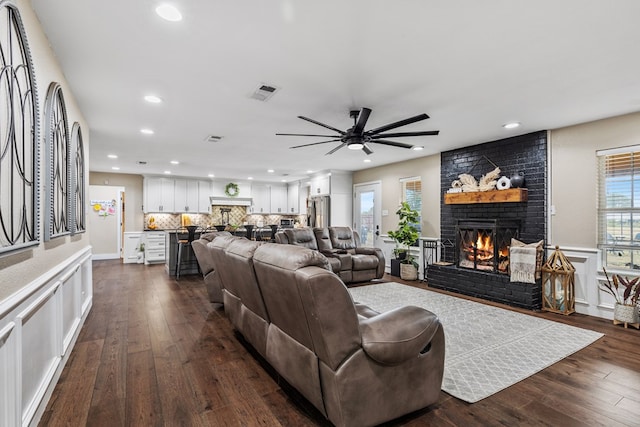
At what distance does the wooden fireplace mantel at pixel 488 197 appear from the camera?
4.71 meters

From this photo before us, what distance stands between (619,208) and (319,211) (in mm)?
6179

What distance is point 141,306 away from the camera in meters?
4.43

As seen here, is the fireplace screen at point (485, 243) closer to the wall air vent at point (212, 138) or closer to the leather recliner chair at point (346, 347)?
the leather recliner chair at point (346, 347)

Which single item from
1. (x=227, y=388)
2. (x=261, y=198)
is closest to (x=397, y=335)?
(x=227, y=388)

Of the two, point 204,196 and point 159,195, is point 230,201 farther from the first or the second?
point 159,195

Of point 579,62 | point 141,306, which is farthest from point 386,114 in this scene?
point 141,306

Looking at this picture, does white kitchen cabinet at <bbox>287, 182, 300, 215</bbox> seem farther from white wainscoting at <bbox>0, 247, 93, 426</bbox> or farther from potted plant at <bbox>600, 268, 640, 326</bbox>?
potted plant at <bbox>600, 268, 640, 326</bbox>

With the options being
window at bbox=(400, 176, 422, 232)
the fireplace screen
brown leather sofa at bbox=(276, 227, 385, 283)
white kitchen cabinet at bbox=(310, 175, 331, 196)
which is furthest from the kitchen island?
the fireplace screen

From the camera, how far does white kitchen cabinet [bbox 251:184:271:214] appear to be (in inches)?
418

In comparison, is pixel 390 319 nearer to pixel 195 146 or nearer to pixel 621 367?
pixel 621 367

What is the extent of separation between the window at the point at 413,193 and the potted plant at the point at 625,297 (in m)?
3.24

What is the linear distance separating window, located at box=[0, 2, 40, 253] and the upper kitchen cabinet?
7.85 metres

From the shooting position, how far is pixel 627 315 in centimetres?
367

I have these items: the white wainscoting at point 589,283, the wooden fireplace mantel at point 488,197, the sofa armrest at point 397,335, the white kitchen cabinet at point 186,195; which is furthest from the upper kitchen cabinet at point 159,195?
the white wainscoting at point 589,283
